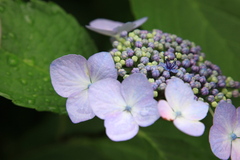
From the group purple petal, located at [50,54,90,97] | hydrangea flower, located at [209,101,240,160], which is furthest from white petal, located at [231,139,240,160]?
purple petal, located at [50,54,90,97]

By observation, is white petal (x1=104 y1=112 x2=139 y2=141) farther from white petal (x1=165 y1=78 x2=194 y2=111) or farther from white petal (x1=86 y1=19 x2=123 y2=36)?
white petal (x1=86 y1=19 x2=123 y2=36)

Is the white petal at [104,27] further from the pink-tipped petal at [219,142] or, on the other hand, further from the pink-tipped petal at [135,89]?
the pink-tipped petal at [219,142]

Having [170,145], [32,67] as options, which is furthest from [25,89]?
[170,145]

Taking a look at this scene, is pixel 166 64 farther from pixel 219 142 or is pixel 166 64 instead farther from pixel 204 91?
pixel 219 142

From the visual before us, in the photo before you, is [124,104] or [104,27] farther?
[104,27]

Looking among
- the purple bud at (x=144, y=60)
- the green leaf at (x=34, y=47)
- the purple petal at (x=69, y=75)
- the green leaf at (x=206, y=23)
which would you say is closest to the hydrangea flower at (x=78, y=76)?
the purple petal at (x=69, y=75)

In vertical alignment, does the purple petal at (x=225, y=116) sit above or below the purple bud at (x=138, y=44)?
below

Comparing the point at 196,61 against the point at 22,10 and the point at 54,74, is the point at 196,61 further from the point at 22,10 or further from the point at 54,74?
the point at 22,10

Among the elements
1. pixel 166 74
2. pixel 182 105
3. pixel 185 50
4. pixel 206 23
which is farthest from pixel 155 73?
pixel 206 23
